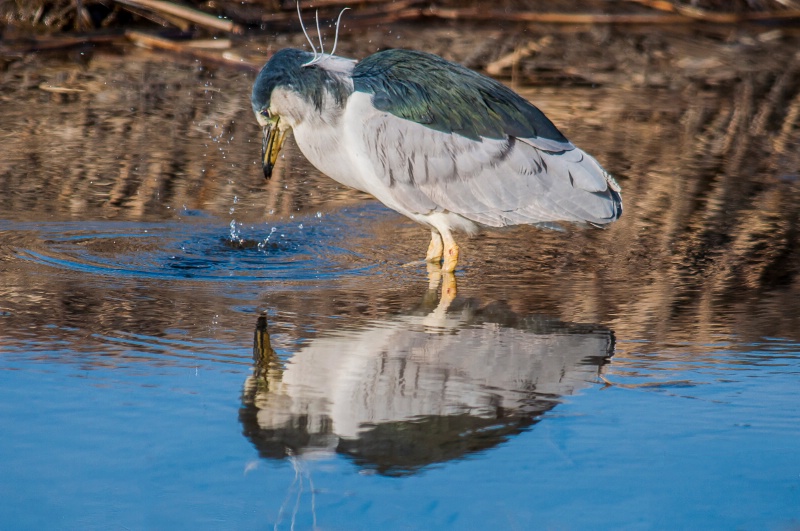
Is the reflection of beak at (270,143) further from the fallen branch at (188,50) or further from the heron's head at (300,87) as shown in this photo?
the fallen branch at (188,50)

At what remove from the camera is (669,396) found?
356cm

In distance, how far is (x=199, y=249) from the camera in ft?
16.9

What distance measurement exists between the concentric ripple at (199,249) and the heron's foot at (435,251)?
11.3 inches

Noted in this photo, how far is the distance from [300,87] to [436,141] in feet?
2.15

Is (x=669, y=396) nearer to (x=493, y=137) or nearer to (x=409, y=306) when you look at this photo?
(x=409, y=306)

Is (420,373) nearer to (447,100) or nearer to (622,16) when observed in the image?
(447,100)

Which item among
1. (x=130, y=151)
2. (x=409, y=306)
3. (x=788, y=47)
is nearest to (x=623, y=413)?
(x=409, y=306)

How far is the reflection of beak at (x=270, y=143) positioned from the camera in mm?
5117

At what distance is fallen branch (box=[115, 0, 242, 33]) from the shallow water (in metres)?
3.81

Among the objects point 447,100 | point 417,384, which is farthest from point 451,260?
point 417,384

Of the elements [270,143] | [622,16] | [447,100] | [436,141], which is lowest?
[270,143]

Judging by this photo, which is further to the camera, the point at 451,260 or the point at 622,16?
the point at 622,16

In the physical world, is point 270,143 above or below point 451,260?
above

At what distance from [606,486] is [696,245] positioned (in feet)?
8.71
